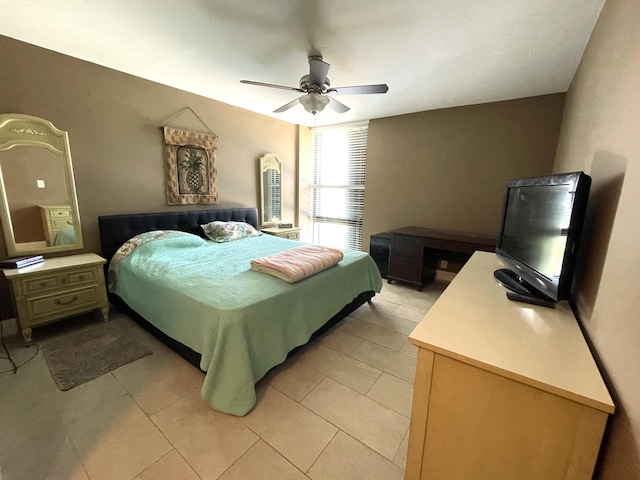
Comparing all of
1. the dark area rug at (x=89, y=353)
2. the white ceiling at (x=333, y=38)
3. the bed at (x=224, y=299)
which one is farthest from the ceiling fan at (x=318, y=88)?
the dark area rug at (x=89, y=353)

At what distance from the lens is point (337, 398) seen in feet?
5.63

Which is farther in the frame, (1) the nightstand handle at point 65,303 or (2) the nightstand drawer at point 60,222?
(2) the nightstand drawer at point 60,222

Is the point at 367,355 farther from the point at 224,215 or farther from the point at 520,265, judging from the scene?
the point at 224,215

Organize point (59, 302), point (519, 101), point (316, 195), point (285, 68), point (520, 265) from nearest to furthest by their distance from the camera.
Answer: point (520, 265) < point (59, 302) < point (285, 68) < point (519, 101) < point (316, 195)

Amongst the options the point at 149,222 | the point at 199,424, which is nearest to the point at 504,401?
the point at 199,424

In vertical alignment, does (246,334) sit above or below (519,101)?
below

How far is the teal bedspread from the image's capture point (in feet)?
5.04

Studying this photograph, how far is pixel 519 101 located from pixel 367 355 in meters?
3.42

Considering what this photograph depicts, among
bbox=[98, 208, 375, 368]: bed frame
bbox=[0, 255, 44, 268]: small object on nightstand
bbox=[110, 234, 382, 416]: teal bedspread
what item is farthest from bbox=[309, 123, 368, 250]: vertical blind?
bbox=[0, 255, 44, 268]: small object on nightstand

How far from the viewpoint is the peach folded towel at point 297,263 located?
204 cm

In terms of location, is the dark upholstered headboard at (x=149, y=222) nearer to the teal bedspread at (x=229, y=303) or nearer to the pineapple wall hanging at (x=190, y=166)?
the pineapple wall hanging at (x=190, y=166)

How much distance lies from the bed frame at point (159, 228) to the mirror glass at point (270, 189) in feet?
2.75

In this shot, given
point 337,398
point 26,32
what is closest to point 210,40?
point 26,32

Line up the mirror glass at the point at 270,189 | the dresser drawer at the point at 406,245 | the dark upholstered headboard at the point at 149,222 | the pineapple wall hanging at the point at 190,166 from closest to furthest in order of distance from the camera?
the dark upholstered headboard at the point at 149,222 → the pineapple wall hanging at the point at 190,166 → the dresser drawer at the point at 406,245 → the mirror glass at the point at 270,189
